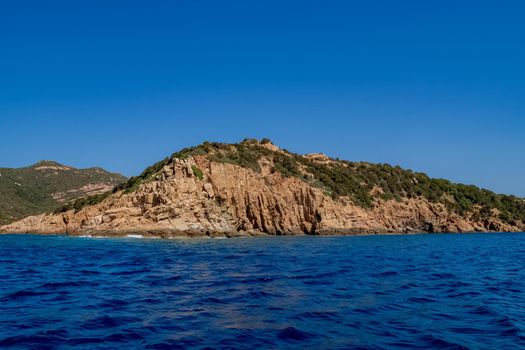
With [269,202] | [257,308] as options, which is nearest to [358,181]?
[269,202]

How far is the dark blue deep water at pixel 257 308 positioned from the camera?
32.3ft

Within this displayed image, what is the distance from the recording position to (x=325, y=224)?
74438mm

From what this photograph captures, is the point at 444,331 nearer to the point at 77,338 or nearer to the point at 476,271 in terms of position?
the point at 77,338

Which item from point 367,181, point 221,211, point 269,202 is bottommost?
point 221,211

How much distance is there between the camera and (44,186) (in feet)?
470

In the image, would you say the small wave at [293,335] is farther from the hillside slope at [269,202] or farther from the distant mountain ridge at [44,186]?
the distant mountain ridge at [44,186]

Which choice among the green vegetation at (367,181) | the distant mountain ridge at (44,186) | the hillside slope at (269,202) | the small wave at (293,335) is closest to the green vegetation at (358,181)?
the green vegetation at (367,181)

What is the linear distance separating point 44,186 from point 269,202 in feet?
319

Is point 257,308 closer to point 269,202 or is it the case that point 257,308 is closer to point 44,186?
point 269,202

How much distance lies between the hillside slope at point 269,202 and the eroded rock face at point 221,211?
16 cm

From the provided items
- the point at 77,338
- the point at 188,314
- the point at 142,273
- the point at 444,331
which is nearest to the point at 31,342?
the point at 77,338

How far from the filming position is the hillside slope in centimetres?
6544

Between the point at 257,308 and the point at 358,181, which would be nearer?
the point at 257,308

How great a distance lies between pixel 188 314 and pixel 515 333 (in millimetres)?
8055
